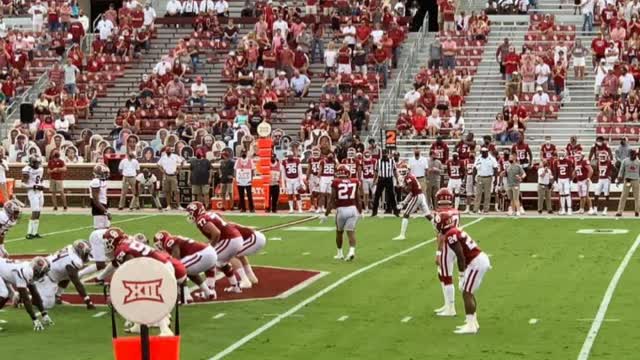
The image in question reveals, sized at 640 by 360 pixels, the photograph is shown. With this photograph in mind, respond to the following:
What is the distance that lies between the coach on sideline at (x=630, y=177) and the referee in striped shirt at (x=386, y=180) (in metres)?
5.52

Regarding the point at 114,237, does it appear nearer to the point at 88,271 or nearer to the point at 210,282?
the point at 210,282

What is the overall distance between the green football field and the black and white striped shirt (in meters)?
6.52

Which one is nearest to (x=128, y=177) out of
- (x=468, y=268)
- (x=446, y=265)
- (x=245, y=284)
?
(x=245, y=284)

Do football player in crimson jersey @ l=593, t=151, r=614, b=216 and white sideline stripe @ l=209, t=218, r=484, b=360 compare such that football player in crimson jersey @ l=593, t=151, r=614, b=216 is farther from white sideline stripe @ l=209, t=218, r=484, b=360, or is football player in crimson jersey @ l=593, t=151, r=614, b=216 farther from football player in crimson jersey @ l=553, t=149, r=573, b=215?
white sideline stripe @ l=209, t=218, r=484, b=360

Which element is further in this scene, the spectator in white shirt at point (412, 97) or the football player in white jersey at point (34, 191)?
the spectator in white shirt at point (412, 97)

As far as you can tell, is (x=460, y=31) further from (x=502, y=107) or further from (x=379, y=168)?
(x=379, y=168)

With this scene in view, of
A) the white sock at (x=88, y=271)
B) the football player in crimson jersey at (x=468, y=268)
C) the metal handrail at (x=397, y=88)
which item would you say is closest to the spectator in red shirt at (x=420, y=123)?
the metal handrail at (x=397, y=88)

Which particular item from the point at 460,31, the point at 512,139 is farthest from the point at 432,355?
the point at 460,31

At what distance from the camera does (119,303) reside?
10.9 m

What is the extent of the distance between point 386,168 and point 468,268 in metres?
18.4

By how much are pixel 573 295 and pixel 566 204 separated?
16155 millimetres

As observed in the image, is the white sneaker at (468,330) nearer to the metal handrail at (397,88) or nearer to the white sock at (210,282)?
the white sock at (210,282)

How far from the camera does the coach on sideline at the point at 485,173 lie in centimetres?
3803

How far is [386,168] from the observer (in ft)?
123
